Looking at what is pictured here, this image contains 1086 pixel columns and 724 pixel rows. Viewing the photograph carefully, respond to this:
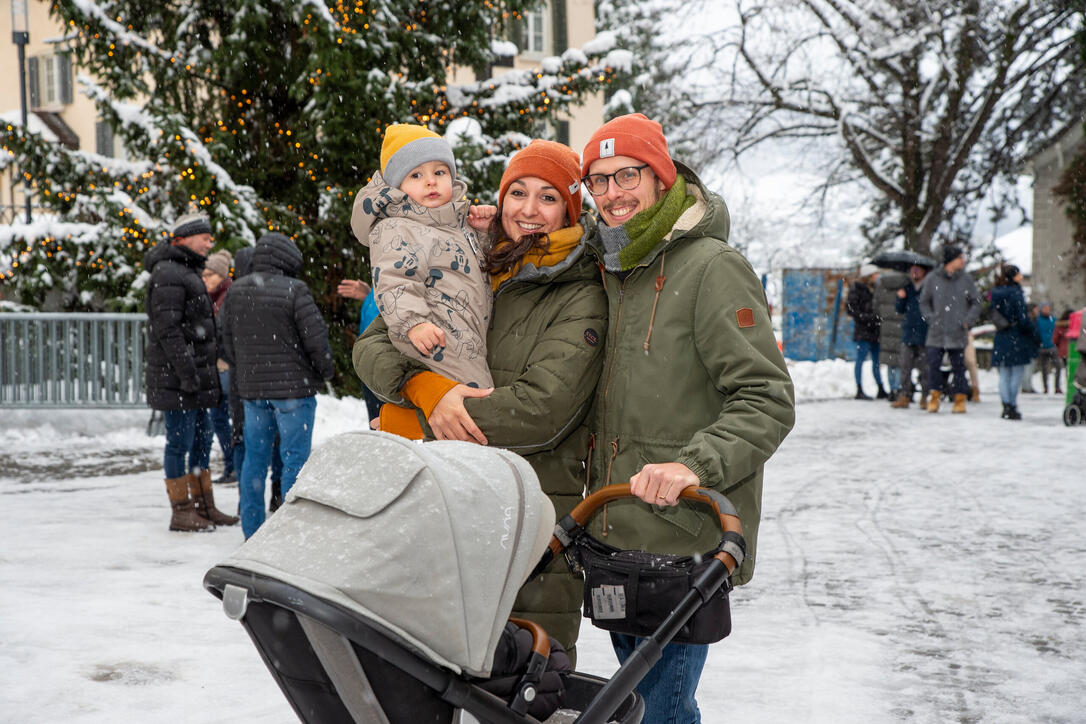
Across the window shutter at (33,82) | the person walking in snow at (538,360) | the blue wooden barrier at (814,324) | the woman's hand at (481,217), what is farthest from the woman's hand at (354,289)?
the window shutter at (33,82)

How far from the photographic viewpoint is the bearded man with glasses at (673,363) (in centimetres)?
265

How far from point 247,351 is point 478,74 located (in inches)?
418

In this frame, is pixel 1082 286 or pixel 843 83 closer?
pixel 843 83

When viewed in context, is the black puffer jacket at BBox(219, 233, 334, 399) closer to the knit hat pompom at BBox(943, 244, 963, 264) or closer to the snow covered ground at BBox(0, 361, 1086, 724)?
the snow covered ground at BBox(0, 361, 1086, 724)

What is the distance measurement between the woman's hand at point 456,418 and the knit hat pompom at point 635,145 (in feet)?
2.38

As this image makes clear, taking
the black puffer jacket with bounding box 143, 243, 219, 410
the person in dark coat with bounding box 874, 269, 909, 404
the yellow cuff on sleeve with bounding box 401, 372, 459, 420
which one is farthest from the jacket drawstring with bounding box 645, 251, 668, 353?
the person in dark coat with bounding box 874, 269, 909, 404

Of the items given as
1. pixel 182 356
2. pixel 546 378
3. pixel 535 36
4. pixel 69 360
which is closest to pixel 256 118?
pixel 69 360

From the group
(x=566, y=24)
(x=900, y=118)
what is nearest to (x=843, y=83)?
(x=900, y=118)

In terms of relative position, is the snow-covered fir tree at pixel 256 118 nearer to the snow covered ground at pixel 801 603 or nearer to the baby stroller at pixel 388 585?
the snow covered ground at pixel 801 603

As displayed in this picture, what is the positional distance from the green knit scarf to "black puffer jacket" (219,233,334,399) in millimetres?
4325

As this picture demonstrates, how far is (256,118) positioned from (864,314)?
31.4 feet

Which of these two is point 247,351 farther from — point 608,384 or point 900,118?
point 900,118

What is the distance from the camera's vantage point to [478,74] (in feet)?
54.0

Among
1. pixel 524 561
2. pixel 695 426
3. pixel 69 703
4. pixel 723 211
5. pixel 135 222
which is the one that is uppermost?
pixel 135 222
